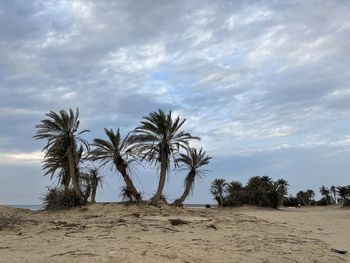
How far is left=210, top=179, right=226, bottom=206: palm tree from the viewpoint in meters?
60.7

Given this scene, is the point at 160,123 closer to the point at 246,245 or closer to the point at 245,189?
the point at 246,245

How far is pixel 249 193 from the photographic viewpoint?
5653 centimetres

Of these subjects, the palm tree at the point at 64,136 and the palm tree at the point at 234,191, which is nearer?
the palm tree at the point at 64,136

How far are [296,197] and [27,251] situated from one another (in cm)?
10475

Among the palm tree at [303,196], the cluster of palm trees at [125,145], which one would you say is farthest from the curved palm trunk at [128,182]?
the palm tree at [303,196]

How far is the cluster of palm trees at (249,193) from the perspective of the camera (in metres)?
56.3

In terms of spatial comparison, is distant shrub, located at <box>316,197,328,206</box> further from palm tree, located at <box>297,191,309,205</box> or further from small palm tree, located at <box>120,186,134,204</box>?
small palm tree, located at <box>120,186,134,204</box>

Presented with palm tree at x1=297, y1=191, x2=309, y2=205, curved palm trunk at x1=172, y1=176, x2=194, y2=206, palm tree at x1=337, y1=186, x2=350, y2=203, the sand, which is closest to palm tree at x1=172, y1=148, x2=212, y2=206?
curved palm trunk at x1=172, y1=176, x2=194, y2=206

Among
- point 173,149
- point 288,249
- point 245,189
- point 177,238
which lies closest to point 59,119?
point 173,149

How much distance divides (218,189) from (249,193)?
21.6ft

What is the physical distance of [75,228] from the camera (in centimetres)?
1455

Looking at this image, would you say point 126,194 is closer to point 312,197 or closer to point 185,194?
point 185,194

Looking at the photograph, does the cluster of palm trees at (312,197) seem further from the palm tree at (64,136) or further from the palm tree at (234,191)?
the palm tree at (64,136)

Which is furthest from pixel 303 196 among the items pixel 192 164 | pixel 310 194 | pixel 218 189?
pixel 192 164
